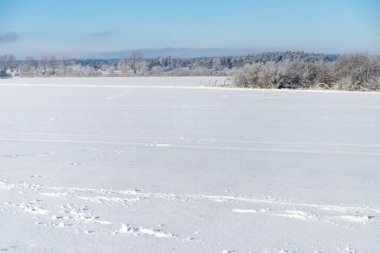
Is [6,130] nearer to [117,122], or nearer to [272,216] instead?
[117,122]

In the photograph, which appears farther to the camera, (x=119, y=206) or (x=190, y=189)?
(x=190, y=189)

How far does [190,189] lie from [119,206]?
4.88 feet

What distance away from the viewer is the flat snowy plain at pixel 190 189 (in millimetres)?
5793

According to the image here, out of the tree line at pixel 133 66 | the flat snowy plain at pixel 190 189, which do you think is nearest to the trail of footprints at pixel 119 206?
the flat snowy plain at pixel 190 189

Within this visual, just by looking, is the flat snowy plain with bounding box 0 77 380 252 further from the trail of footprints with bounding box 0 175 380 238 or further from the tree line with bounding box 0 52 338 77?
the tree line with bounding box 0 52 338 77

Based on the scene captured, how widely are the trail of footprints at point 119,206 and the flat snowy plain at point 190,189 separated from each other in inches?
0.6

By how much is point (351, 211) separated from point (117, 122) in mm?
13535

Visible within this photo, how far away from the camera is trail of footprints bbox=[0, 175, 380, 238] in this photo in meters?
6.24

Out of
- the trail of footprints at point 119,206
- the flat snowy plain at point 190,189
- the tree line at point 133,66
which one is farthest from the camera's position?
the tree line at point 133,66

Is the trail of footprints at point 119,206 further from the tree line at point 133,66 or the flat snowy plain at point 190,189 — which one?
the tree line at point 133,66

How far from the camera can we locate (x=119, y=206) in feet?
23.4

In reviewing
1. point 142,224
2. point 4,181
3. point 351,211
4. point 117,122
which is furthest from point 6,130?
point 351,211

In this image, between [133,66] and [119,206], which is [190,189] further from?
[133,66]

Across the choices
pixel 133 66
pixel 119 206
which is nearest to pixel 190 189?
pixel 119 206
